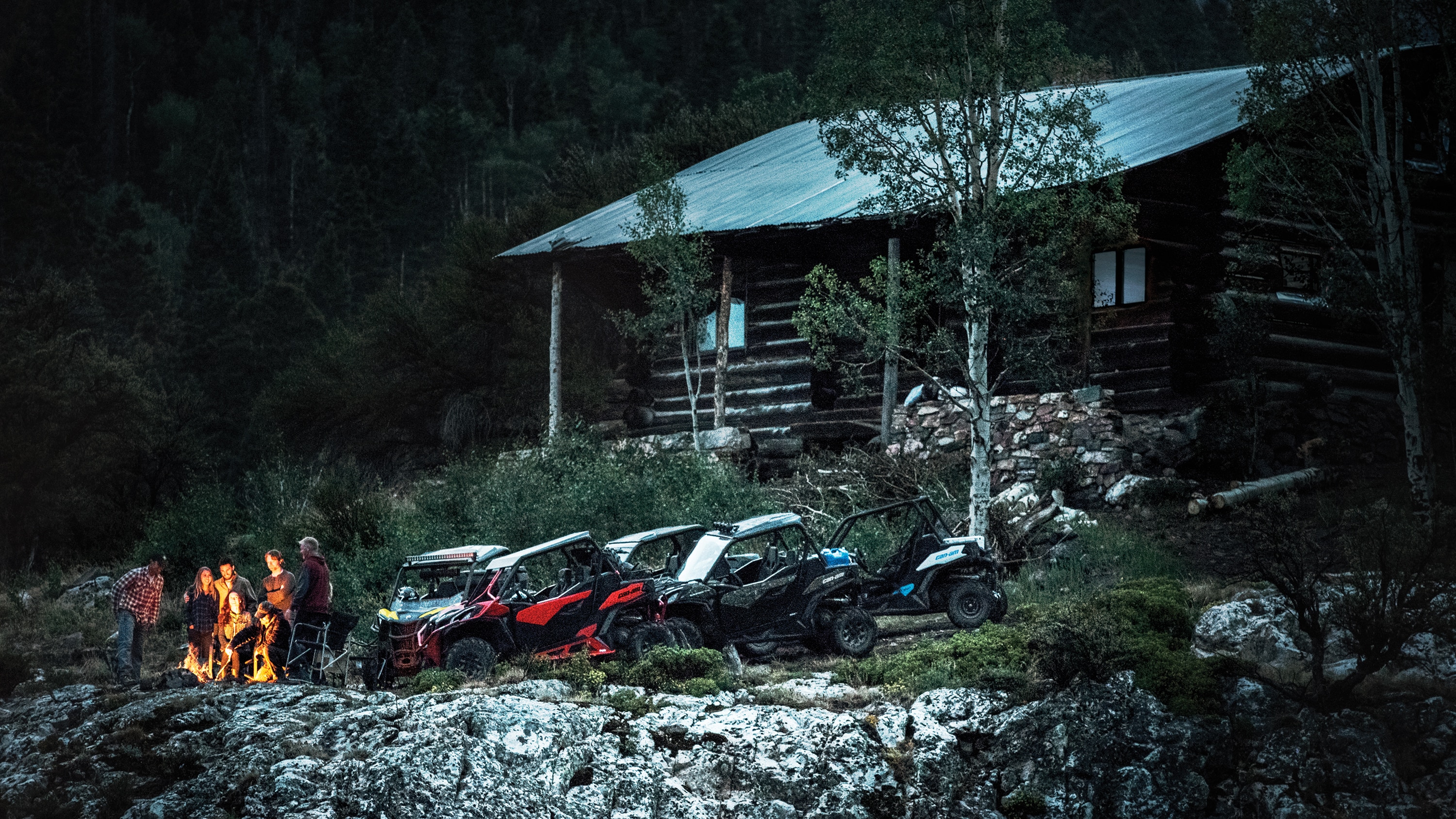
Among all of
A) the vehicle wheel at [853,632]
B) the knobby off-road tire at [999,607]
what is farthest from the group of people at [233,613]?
the knobby off-road tire at [999,607]

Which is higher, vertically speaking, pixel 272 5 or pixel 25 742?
pixel 272 5

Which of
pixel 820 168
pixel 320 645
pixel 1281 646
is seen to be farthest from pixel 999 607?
pixel 820 168

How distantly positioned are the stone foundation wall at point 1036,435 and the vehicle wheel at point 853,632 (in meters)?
8.68

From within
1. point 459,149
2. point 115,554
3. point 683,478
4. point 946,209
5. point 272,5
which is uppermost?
point 272,5

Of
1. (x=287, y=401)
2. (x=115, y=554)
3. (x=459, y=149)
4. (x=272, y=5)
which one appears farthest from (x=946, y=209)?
(x=272, y=5)

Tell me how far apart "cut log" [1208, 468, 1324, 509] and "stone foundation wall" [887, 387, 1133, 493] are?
207 cm

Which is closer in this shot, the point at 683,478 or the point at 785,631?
the point at 785,631

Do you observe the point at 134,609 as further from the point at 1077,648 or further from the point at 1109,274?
the point at 1109,274

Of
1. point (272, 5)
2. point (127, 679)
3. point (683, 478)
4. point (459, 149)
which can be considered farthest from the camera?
point (272, 5)

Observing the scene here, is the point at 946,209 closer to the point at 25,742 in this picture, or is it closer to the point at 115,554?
the point at 25,742

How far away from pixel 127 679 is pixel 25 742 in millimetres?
1774

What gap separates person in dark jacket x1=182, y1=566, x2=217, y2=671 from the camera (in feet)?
59.0

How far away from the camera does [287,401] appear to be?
40906mm

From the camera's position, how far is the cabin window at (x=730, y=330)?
103ft
